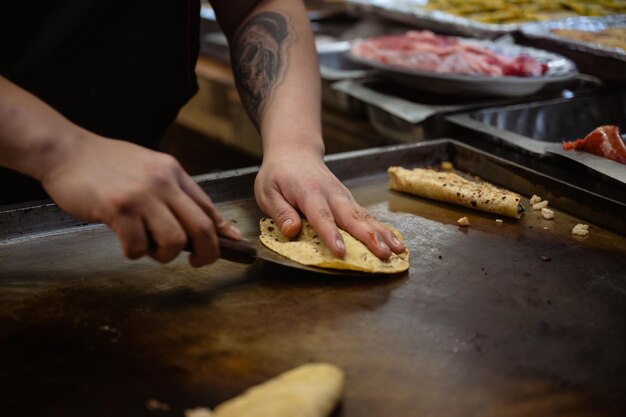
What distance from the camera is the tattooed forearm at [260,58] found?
6.28 ft

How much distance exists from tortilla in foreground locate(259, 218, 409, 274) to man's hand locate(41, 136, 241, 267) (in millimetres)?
341

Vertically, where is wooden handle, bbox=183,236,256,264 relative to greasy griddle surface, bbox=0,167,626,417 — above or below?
above

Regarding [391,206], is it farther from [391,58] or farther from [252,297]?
[391,58]

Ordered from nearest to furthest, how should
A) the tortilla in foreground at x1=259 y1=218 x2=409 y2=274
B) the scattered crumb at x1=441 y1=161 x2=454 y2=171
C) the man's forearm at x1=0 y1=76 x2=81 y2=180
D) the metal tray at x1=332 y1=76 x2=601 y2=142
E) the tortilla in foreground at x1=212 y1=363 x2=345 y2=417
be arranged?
the tortilla in foreground at x1=212 y1=363 x2=345 y2=417 → the man's forearm at x1=0 y1=76 x2=81 y2=180 → the tortilla in foreground at x1=259 y1=218 x2=409 y2=274 → the scattered crumb at x1=441 y1=161 x2=454 y2=171 → the metal tray at x1=332 y1=76 x2=601 y2=142

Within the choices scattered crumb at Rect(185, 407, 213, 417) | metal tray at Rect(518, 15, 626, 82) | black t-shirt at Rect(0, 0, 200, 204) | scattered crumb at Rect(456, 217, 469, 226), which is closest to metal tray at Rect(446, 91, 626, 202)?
metal tray at Rect(518, 15, 626, 82)

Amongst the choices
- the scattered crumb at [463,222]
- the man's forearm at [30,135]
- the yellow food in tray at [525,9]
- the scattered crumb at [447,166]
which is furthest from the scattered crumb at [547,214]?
the yellow food in tray at [525,9]

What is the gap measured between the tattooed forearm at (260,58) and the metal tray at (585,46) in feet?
4.45

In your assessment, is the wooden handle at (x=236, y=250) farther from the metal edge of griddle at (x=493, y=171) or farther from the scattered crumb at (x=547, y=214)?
the scattered crumb at (x=547, y=214)

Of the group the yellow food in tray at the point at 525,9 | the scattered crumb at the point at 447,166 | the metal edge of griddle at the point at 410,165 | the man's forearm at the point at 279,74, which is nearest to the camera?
the metal edge of griddle at the point at 410,165

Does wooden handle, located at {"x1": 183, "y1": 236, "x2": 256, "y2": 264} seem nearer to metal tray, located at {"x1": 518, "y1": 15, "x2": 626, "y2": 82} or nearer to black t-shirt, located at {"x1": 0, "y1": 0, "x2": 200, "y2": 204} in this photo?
black t-shirt, located at {"x1": 0, "y1": 0, "x2": 200, "y2": 204}

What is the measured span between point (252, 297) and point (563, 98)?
1.63 metres

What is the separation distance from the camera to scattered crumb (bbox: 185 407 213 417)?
1050mm

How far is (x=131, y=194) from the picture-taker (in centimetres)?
112

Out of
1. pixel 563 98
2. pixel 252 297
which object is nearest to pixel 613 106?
pixel 563 98
